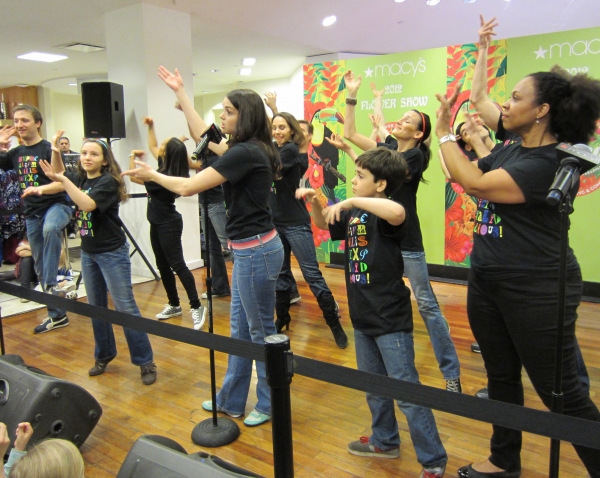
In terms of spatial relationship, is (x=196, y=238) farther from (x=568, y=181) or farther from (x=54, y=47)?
(x=568, y=181)

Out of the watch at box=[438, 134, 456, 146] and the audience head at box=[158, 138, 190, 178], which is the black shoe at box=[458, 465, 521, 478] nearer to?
the watch at box=[438, 134, 456, 146]

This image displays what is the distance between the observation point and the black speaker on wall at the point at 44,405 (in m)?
1.99

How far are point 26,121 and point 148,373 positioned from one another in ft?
6.85

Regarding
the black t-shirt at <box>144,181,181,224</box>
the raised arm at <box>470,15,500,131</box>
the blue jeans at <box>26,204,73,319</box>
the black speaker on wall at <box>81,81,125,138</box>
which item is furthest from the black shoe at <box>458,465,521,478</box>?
the black speaker on wall at <box>81,81,125,138</box>

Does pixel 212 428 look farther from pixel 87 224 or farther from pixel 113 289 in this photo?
pixel 87 224

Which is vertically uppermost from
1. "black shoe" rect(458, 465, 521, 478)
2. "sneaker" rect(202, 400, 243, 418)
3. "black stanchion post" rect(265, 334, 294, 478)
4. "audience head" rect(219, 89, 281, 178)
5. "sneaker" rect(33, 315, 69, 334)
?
"audience head" rect(219, 89, 281, 178)

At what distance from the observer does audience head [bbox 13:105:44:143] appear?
3.70 meters

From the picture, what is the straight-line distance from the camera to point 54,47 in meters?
7.58

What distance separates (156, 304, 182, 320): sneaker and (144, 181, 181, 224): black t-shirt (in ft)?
2.59

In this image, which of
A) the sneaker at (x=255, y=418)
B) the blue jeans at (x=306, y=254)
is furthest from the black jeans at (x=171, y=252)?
the sneaker at (x=255, y=418)

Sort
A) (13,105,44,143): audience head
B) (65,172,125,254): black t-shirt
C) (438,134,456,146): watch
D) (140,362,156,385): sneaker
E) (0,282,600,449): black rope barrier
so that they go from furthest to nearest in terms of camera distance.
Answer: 1. (13,105,44,143): audience head
2. (140,362,156,385): sneaker
3. (65,172,125,254): black t-shirt
4. (438,134,456,146): watch
5. (0,282,600,449): black rope barrier

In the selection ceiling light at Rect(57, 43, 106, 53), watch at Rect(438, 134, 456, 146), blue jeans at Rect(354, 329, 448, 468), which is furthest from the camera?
ceiling light at Rect(57, 43, 106, 53)

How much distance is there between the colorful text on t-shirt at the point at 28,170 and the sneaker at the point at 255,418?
8.57ft

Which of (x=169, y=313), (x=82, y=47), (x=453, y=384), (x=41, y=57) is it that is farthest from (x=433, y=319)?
(x=41, y=57)
